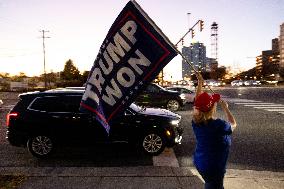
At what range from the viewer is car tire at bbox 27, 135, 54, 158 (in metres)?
9.28

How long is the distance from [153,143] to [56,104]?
8.91 ft

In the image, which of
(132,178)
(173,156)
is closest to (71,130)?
(173,156)

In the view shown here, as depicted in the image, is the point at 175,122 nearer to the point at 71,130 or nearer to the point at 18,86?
the point at 71,130

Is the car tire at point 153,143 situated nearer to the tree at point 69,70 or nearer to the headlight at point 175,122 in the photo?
the headlight at point 175,122

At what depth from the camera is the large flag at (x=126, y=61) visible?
159 inches

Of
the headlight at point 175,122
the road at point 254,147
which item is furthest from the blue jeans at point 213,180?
the headlight at point 175,122

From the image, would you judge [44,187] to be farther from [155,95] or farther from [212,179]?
[155,95]

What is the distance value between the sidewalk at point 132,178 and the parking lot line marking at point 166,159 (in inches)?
19.1

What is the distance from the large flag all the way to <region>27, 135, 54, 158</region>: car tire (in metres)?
5.32

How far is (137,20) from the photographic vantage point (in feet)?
13.4

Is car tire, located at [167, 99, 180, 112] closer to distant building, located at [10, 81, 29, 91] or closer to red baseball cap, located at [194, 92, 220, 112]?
red baseball cap, located at [194, 92, 220, 112]

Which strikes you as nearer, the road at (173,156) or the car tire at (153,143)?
the road at (173,156)

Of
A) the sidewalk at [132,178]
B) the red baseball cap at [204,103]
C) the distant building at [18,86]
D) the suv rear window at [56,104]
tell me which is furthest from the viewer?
the distant building at [18,86]

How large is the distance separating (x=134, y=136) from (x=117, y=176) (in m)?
2.25
